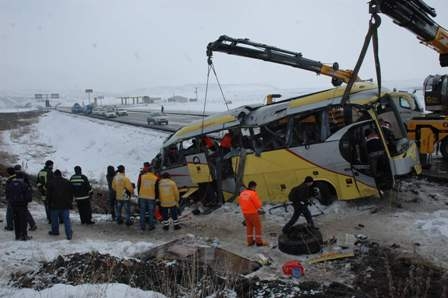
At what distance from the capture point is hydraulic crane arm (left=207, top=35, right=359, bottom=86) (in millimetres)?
14367

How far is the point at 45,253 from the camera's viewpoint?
27.2ft

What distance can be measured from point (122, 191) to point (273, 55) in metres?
6.81

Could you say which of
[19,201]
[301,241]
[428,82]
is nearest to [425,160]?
[428,82]

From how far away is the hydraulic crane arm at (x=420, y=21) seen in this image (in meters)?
12.4

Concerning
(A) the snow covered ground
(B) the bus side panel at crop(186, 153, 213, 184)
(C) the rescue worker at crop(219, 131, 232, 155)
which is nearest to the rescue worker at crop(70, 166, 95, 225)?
(A) the snow covered ground

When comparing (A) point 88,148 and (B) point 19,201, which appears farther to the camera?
(A) point 88,148

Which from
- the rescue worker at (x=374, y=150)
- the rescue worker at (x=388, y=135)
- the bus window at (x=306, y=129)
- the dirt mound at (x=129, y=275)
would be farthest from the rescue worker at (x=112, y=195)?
the rescue worker at (x=388, y=135)

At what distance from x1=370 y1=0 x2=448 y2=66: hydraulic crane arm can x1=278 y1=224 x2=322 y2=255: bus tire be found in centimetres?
632

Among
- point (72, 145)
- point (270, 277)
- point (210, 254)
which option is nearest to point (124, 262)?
Answer: point (210, 254)

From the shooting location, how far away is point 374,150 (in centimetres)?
1010

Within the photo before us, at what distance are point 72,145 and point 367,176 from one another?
27359 millimetres

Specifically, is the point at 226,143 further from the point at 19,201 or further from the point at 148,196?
the point at 19,201

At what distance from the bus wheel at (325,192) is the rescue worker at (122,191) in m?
4.53

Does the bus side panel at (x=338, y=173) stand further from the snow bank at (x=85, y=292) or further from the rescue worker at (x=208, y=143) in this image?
the snow bank at (x=85, y=292)
